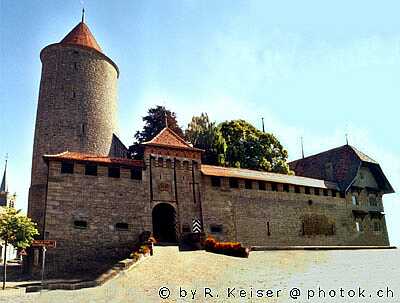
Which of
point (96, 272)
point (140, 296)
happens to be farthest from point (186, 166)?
point (140, 296)

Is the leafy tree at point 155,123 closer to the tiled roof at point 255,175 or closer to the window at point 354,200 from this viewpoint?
the tiled roof at point 255,175

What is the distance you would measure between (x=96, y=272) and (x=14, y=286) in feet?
13.2

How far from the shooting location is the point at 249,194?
29.4 meters

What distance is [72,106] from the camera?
30812 millimetres

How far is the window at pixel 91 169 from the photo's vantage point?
2406 centimetres

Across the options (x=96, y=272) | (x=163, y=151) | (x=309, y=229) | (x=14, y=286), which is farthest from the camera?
(x=309, y=229)

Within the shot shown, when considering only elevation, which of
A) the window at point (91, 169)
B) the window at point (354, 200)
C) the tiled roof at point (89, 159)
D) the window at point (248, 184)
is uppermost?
the tiled roof at point (89, 159)

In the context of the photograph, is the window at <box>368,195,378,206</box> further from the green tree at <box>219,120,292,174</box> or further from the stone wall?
the stone wall

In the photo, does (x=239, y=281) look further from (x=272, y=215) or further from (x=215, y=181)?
(x=272, y=215)

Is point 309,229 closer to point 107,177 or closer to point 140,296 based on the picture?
point 107,177

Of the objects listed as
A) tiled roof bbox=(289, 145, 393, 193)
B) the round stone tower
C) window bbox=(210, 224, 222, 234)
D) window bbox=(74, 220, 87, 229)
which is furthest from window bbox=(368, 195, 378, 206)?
window bbox=(74, 220, 87, 229)

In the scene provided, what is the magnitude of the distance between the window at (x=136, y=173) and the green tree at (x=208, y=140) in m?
12.3

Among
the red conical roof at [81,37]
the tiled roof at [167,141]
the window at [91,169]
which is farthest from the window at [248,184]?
the red conical roof at [81,37]

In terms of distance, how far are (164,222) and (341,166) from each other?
20.3m
